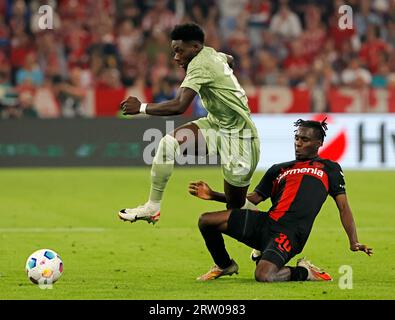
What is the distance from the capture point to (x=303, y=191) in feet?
31.6

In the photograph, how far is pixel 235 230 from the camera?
9594mm

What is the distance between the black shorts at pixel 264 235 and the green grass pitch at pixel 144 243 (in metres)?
0.27

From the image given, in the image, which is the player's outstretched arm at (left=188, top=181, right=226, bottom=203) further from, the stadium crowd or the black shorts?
the stadium crowd

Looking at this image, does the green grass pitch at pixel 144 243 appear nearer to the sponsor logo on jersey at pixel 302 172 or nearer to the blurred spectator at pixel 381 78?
the sponsor logo on jersey at pixel 302 172

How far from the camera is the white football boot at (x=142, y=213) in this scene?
10.0 meters

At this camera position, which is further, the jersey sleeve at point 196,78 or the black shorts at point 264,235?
the jersey sleeve at point 196,78

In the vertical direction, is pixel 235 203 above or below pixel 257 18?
below

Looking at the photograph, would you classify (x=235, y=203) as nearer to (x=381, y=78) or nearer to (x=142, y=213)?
(x=142, y=213)

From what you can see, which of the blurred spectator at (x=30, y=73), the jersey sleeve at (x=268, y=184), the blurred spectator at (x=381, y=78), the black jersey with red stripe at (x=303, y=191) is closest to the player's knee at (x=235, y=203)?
the jersey sleeve at (x=268, y=184)

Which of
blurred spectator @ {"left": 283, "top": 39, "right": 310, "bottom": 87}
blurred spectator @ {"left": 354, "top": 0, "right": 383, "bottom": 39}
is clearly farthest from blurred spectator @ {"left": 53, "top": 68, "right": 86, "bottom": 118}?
blurred spectator @ {"left": 354, "top": 0, "right": 383, "bottom": 39}

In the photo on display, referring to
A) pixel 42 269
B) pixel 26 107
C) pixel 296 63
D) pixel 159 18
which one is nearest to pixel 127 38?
pixel 159 18

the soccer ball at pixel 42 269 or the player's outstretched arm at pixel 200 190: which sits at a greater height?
the player's outstretched arm at pixel 200 190

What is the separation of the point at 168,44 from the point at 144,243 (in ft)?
43.3

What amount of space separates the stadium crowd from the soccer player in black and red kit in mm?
13970
